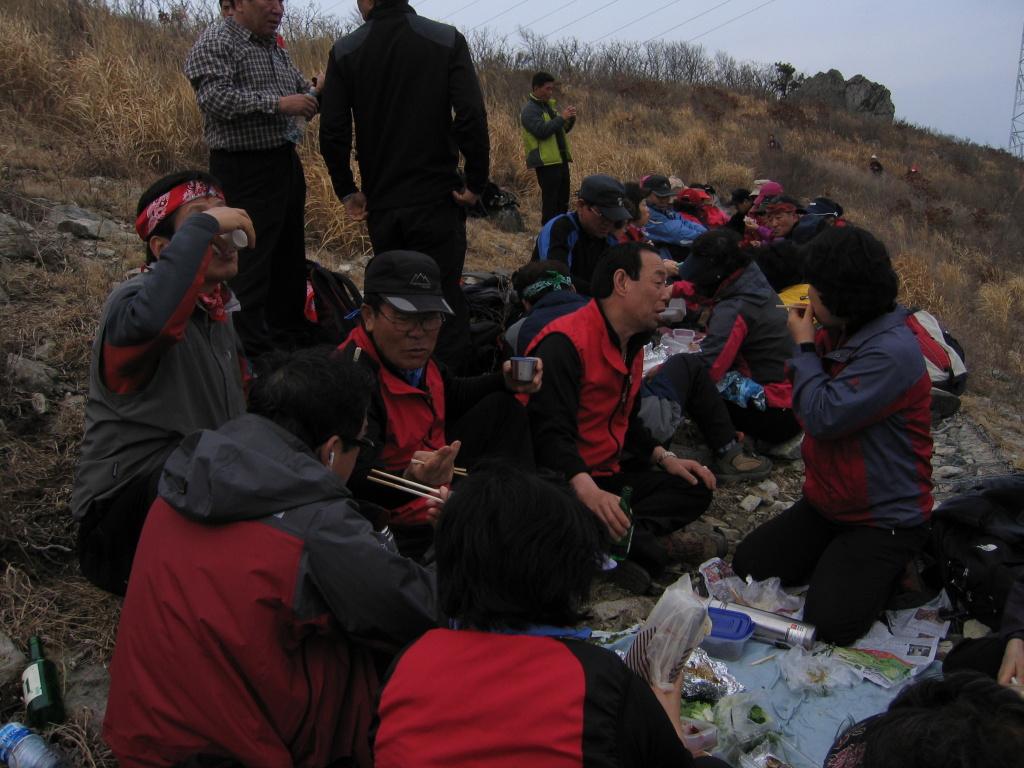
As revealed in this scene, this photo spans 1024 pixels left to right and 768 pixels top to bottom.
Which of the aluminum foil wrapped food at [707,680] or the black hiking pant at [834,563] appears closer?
the aluminum foil wrapped food at [707,680]

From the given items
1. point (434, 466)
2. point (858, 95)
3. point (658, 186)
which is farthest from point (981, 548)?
point (858, 95)

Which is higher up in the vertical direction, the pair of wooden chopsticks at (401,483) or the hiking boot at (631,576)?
the pair of wooden chopsticks at (401,483)

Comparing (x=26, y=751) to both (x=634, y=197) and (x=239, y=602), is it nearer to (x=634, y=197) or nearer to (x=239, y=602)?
(x=239, y=602)

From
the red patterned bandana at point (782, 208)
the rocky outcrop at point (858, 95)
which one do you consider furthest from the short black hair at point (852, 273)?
the rocky outcrop at point (858, 95)

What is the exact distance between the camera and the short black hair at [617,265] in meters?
3.45

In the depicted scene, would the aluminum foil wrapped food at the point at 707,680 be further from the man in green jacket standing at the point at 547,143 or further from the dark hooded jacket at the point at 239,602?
the man in green jacket standing at the point at 547,143

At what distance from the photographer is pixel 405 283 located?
3014 millimetres

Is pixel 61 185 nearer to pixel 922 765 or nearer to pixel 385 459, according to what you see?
pixel 385 459

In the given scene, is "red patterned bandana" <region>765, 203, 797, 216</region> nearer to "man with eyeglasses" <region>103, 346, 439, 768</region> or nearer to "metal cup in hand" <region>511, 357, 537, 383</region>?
"metal cup in hand" <region>511, 357, 537, 383</region>

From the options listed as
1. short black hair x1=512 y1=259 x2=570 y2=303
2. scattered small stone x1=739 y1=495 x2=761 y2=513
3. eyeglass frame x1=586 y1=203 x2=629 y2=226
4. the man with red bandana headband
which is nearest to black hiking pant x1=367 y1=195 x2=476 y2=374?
short black hair x1=512 y1=259 x2=570 y2=303

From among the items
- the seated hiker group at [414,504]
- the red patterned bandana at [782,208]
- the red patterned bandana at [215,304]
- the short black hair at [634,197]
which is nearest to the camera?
the seated hiker group at [414,504]

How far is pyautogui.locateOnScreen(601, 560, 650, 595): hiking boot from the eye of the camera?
3443mm

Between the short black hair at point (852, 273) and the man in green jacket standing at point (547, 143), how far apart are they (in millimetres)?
5230

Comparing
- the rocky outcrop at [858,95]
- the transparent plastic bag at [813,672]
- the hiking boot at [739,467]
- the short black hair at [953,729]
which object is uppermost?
the rocky outcrop at [858,95]
